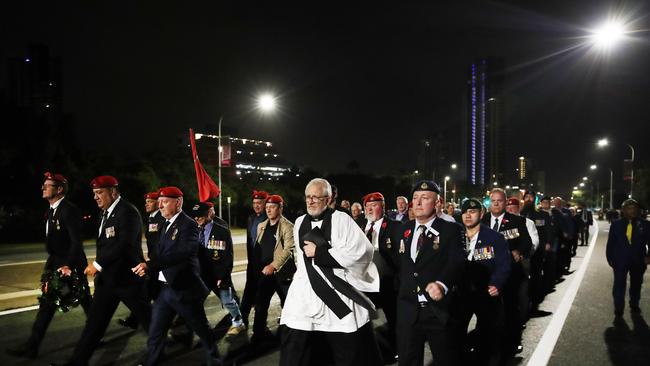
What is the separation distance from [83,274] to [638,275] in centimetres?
773

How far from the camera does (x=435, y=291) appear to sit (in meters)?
3.98

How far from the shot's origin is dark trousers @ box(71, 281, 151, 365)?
5043mm

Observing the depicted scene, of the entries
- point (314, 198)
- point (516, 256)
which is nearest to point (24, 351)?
point (314, 198)

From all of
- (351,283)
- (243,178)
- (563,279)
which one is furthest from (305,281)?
(243,178)

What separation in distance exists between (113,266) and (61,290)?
34.6 inches

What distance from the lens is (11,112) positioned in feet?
104

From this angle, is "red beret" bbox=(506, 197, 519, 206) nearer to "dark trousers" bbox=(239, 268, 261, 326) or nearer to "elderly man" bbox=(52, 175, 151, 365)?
"dark trousers" bbox=(239, 268, 261, 326)

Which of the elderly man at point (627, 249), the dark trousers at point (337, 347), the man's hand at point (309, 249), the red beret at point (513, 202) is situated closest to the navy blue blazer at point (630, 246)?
the elderly man at point (627, 249)

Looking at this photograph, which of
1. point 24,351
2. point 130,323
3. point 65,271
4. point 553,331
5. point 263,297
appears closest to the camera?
point 65,271

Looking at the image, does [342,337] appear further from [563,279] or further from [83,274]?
[563,279]

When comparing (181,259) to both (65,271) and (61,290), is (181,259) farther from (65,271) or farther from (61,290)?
(61,290)

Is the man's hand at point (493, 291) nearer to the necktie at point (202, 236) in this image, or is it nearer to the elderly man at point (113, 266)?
the elderly man at point (113, 266)

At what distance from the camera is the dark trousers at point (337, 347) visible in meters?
3.77

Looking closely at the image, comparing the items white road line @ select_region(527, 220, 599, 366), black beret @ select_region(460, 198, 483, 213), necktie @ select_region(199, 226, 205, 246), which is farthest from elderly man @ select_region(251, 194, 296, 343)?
white road line @ select_region(527, 220, 599, 366)
